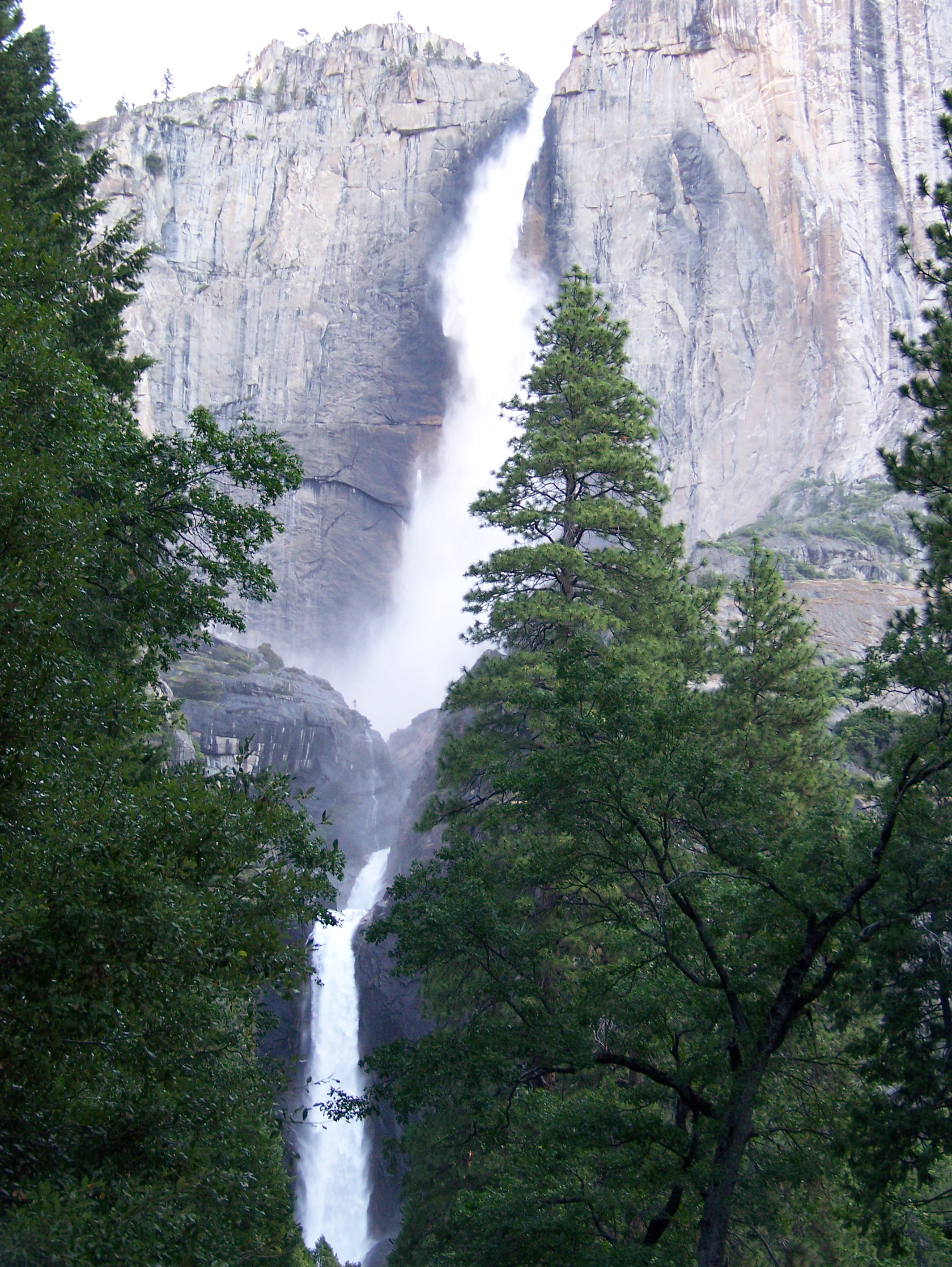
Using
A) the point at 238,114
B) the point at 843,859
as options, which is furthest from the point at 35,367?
the point at 238,114

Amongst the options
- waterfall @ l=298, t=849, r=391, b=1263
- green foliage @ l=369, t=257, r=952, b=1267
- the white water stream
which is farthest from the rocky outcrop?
green foliage @ l=369, t=257, r=952, b=1267

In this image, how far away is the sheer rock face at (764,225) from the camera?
5747 cm

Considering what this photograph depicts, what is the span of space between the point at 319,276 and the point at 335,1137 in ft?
167

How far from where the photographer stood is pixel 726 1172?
672 centimetres

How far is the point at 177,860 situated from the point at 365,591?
200 ft

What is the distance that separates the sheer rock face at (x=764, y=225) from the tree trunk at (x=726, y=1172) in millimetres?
51915

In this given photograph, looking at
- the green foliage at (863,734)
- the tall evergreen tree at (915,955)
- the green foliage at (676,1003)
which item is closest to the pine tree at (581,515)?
the green foliage at (676,1003)

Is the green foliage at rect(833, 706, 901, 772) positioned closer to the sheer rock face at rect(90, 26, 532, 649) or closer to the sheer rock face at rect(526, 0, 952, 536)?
the sheer rock face at rect(526, 0, 952, 536)

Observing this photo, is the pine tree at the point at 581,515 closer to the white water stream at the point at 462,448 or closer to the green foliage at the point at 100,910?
the green foliage at the point at 100,910

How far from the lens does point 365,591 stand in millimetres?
66000

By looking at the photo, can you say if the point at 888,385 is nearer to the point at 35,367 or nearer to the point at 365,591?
the point at 365,591

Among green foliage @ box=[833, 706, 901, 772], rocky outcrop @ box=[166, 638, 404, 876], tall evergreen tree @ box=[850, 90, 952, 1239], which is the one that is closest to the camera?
tall evergreen tree @ box=[850, 90, 952, 1239]

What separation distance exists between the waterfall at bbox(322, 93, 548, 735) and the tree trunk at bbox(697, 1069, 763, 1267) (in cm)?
5486

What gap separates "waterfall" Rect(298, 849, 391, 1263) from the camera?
27375mm
